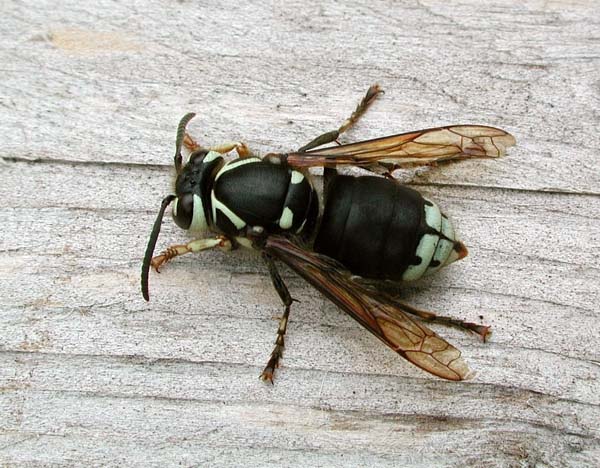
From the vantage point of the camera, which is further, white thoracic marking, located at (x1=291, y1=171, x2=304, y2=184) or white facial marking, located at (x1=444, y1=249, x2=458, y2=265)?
white thoracic marking, located at (x1=291, y1=171, x2=304, y2=184)

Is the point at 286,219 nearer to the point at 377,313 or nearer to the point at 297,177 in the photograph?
the point at 297,177

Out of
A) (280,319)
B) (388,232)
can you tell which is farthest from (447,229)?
(280,319)

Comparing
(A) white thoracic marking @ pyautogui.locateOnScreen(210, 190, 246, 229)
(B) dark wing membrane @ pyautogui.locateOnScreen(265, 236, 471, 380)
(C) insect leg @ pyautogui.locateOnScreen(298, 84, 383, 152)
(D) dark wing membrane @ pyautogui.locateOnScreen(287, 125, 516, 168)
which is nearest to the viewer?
(B) dark wing membrane @ pyautogui.locateOnScreen(265, 236, 471, 380)

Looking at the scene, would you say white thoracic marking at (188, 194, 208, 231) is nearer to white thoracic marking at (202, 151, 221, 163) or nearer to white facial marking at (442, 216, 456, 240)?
white thoracic marking at (202, 151, 221, 163)

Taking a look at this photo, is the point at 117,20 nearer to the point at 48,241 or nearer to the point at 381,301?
the point at 48,241

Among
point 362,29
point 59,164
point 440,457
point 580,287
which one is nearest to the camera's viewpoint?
point 440,457

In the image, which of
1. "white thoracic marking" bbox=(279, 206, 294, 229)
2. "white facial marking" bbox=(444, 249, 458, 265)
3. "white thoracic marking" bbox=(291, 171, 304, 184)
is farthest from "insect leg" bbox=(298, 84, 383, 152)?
"white facial marking" bbox=(444, 249, 458, 265)

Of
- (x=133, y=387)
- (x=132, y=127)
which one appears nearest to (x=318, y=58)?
(x=132, y=127)
